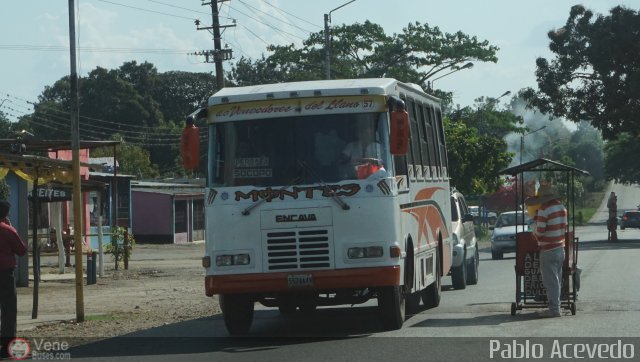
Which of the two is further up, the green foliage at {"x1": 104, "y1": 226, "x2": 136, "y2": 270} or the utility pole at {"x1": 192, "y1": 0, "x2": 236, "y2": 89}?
the utility pole at {"x1": 192, "y1": 0, "x2": 236, "y2": 89}

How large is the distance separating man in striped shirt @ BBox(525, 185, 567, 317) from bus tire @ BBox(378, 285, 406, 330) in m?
2.05

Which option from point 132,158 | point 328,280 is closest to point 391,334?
point 328,280

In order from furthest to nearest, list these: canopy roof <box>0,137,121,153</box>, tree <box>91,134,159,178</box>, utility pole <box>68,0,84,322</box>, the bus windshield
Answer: tree <box>91,134,159,178</box> < canopy roof <box>0,137,121,153</box> < utility pole <box>68,0,84,322</box> < the bus windshield

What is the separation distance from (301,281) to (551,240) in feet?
11.3

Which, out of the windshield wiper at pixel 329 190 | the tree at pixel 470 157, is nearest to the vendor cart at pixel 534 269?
the windshield wiper at pixel 329 190

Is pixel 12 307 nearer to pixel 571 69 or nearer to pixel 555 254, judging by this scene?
pixel 555 254

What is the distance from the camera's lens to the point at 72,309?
68.6 ft

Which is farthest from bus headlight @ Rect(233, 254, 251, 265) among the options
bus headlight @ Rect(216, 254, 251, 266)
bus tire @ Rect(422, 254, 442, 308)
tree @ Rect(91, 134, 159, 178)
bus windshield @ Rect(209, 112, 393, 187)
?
Answer: tree @ Rect(91, 134, 159, 178)

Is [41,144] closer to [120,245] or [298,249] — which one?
[298,249]

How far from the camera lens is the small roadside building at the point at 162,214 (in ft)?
195

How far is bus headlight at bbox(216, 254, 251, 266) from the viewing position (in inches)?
559

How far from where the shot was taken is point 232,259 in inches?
561

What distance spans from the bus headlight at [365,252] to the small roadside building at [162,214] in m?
45.6

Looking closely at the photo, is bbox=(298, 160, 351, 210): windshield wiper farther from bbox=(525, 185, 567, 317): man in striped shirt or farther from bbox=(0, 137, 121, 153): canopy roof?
bbox=(0, 137, 121, 153): canopy roof
